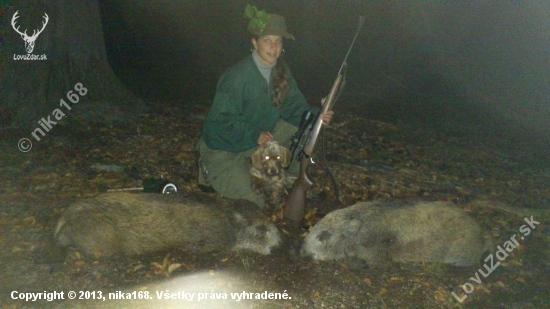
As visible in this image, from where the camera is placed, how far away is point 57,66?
718 centimetres

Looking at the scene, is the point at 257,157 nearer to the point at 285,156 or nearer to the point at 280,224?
the point at 285,156

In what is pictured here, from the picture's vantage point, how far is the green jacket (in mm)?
4898

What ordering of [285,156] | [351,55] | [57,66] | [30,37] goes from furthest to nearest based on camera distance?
[351,55], [57,66], [30,37], [285,156]

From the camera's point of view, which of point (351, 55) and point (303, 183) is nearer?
point (303, 183)

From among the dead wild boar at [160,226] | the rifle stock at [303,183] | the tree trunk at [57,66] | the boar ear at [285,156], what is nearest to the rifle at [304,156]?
the rifle stock at [303,183]

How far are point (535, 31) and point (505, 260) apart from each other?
20.6 m

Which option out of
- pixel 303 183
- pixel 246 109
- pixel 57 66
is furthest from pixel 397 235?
pixel 57 66

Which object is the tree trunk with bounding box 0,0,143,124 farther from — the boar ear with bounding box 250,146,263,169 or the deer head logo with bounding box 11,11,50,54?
the boar ear with bounding box 250,146,263,169

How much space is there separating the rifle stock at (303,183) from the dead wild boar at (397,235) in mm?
563

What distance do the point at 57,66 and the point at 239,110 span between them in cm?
403

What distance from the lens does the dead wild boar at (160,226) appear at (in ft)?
12.3

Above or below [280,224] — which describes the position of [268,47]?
above

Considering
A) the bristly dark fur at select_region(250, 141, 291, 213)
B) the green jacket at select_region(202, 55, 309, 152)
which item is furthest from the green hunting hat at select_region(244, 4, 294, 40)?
the bristly dark fur at select_region(250, 141, 291, 213)

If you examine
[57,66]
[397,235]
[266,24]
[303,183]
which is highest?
[266,24]
